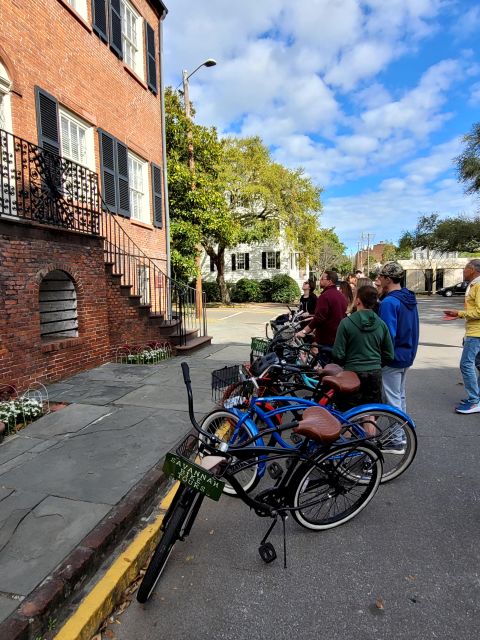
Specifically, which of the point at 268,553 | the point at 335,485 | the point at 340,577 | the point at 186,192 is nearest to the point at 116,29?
the point at 186,192

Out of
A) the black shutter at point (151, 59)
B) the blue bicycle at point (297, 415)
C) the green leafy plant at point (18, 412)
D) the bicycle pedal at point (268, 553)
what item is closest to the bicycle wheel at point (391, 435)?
the blue bicycle at point (297, 415)

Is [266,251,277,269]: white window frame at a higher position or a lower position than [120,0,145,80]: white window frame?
lower

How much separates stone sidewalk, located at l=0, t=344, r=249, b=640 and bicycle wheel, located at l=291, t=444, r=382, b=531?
1289mm

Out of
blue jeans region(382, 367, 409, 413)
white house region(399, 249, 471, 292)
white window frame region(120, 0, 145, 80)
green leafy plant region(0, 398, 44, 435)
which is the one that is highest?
white window frame region(120, 0, 145, 80)

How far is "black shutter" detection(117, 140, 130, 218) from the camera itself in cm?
1093

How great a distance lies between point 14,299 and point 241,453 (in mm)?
4533

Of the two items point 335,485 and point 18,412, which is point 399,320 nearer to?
point 335,485

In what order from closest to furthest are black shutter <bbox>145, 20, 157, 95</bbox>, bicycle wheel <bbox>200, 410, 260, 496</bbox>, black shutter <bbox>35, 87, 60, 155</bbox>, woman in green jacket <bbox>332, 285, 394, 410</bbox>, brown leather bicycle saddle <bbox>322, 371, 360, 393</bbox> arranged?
1. bicycle wheel <bbox>200, 410, 260, 496</bbox>
2. brown leather bicycle saddle <bbox>322, 371, 360, 393</bbox>
3. woman in green jacket <bbox>332, 285, 394, 410</bbox>
4. black shutter <bbox>35, 87, 60, 155</bbox>
5. black shutter <bbox>145, 20, 157, 95</bbox>

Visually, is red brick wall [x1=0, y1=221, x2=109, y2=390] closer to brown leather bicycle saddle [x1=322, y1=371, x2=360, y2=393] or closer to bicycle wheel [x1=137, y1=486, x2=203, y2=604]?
bicycle wheel [x1=137, y1=486, x2=203, y2=604]

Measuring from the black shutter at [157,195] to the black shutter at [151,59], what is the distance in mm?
2378

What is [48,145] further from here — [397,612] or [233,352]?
[397,612]

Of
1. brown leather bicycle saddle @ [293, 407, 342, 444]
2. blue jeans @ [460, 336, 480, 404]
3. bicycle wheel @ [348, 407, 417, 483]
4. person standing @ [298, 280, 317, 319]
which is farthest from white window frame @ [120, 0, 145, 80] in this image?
brown leather bicycle saddle @ [293, 407, 342, 444]

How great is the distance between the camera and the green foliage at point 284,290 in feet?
111

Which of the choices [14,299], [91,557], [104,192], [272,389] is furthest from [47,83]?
[91,557]
